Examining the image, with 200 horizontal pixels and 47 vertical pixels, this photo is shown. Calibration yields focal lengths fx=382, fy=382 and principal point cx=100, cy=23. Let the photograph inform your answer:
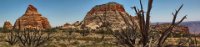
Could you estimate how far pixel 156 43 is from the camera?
33.4 ft

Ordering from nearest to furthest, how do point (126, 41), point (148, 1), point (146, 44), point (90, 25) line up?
point (148, 1) < point (146, 44) < point (126, 41) < point (90, 25)

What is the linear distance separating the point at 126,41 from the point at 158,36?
115cm

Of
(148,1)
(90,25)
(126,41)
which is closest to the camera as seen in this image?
(148,1)

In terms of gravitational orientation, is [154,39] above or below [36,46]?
above

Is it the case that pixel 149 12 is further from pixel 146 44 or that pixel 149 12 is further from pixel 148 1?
pixel 146 44

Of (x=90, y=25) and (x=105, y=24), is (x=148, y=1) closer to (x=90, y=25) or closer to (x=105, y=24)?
(x=105, y=24)

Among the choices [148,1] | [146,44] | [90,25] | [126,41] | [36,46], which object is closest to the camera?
[148,1]

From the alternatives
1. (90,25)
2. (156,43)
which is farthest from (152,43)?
(90,25)

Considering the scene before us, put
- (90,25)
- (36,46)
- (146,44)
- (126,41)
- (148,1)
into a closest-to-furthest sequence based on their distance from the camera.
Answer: (148,1) → (146,44) → (126,41) → (36,46) → (90,25)

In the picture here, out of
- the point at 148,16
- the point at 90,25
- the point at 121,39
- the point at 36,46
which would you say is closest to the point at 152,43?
the point at 148,16

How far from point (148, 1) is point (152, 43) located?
151cm

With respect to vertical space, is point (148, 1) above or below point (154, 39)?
above

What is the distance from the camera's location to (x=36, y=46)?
102ft

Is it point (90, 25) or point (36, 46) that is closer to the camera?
point (36, 46)
